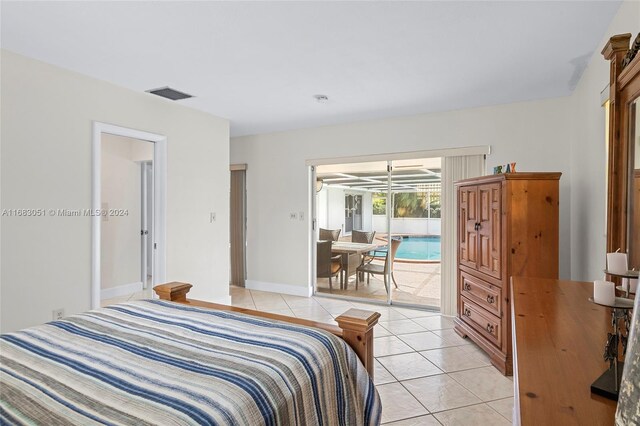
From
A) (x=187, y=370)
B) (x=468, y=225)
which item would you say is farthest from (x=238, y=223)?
(x=187, y=370)

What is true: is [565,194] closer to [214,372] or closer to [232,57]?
[232,57]

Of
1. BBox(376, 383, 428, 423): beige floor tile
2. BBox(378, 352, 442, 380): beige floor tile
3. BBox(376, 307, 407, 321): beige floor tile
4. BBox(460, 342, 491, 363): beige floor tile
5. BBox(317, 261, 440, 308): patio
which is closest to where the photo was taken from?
BBox(376, 383, 428, 423): beige floor tile

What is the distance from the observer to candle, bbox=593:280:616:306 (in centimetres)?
98

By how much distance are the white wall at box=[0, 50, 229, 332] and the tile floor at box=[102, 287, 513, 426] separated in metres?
2.38

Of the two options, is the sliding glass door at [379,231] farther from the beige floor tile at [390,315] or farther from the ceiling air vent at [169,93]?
the ceiling air vent at [169,93]

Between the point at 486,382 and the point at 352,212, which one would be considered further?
the point at 352,212

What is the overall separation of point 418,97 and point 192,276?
333 cm

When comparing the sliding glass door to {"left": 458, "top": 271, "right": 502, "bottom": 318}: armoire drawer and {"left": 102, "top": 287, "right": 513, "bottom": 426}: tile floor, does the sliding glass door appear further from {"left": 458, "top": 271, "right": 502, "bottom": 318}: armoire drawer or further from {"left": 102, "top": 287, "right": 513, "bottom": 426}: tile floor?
{"left": 458, "top": 271, "right": 502, "bottom": 318}: armoire drawer

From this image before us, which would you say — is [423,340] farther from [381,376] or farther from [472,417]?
[472,417]

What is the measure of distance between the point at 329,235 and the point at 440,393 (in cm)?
310

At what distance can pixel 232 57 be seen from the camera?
110 inches

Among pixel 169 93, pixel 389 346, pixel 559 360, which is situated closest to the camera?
pixel 559 360

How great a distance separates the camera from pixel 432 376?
2777 mm

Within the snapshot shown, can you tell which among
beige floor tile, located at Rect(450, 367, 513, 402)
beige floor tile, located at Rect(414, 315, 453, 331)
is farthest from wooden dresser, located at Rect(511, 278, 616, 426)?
beige floor tile, located at Rect(414, 315, 453, 331)
